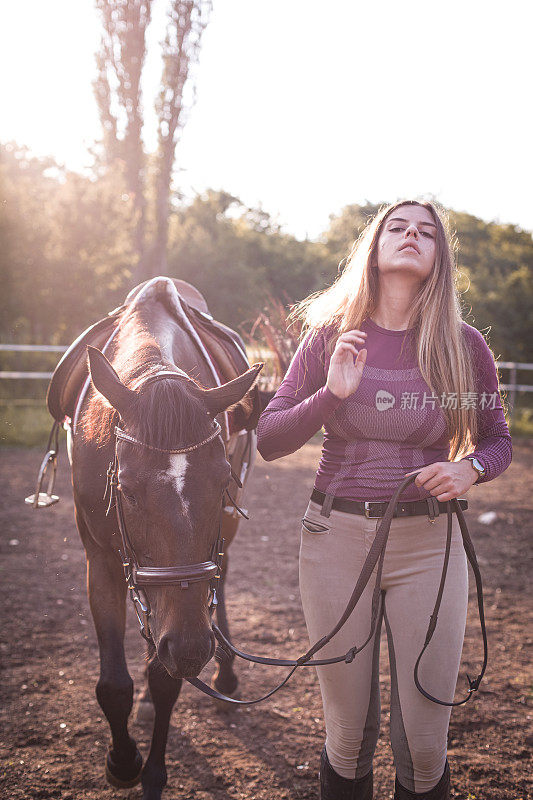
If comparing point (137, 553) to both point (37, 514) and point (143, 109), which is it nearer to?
point (37, 514)

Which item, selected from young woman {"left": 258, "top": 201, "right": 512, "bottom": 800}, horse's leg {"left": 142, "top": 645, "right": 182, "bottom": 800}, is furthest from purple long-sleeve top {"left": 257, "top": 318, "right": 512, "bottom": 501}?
horse's leg {"left": 142, "top": 645, "right": 182, "bottom": 800}

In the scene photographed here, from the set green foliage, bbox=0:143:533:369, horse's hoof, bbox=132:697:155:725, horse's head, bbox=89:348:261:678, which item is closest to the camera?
horse's head, bbox=89:348:261:678

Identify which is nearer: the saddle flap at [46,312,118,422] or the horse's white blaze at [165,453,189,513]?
the horse's white blaze at [165,453,189,513]

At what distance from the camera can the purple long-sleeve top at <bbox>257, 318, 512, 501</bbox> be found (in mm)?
1723

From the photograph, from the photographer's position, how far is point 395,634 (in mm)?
1691

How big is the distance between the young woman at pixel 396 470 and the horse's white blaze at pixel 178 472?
32cm

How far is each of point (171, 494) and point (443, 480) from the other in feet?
2.44

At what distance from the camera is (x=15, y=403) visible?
9312mm

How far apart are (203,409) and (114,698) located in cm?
117

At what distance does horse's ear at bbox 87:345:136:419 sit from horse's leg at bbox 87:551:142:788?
0.77m

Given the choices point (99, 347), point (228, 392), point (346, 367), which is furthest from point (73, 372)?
point (346, 367)

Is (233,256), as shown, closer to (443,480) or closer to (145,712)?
(145,712)

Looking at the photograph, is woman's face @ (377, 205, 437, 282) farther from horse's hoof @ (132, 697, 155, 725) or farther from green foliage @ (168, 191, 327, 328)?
green foliage @ (168, 191, 327, 328)

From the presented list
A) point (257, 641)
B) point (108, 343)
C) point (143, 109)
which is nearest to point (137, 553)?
point (108, 343)
